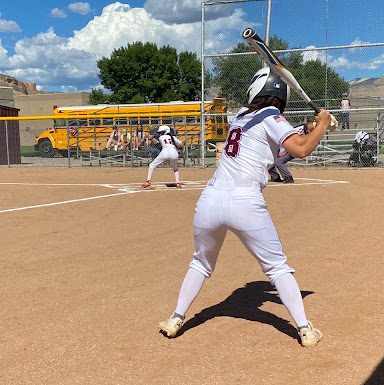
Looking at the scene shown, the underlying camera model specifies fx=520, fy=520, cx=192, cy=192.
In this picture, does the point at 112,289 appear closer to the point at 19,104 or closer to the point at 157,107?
the point at 157,107

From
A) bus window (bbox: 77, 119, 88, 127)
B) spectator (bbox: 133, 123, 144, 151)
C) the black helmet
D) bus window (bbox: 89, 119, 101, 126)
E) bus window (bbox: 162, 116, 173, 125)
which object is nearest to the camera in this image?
the black helmet

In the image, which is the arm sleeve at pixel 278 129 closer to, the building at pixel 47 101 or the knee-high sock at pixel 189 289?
the knee-high sock at pixel 189 289

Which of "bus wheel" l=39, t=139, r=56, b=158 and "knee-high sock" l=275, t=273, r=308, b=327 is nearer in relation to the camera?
"knee-high sock" l=275, t=273, r=308, b=327

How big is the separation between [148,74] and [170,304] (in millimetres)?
56385

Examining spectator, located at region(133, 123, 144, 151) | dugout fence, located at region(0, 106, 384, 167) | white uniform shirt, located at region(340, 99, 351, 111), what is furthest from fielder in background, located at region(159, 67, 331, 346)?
spectator, located at region(133, 123, 144, 151)

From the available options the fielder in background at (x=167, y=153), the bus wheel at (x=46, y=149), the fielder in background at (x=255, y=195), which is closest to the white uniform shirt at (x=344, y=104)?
the fielder in background at (x=167, y=153)

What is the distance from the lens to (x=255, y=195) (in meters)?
3.54

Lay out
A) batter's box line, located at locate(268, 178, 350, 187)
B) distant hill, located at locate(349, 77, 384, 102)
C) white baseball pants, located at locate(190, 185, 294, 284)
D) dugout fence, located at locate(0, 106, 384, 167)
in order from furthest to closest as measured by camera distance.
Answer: dugout fence, located at locate(0, 106, 384, 167), distant hill, located at locate(349, 77, 384, 102), batter's box line, located at locate(268, 178, 350, 187), white baseball pants, located at locate(190, 185, 294, 284)

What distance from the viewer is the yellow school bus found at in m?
21.3

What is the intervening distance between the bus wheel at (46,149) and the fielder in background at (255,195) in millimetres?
23580

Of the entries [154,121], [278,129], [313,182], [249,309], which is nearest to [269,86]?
[278,129]

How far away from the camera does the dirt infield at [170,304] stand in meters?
3.23

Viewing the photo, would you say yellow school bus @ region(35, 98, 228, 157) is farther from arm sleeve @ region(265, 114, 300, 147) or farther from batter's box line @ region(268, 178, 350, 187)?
arm sleeve @ region(265, 114, 300, 147)

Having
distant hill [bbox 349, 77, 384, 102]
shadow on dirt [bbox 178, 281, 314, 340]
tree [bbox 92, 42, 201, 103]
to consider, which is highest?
tree [bbox 92, 42, 201, 103]
